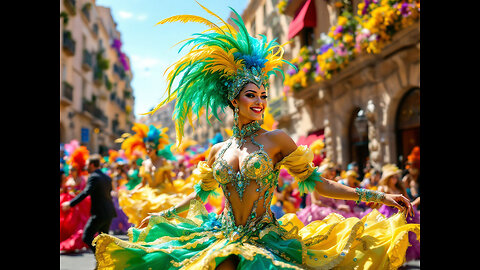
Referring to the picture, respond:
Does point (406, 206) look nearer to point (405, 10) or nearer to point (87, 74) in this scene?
point (405, 10)

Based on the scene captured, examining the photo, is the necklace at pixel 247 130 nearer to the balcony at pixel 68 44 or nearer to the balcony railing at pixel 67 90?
the balcony railing at pixel 67 90

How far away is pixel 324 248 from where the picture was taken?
11.2ft

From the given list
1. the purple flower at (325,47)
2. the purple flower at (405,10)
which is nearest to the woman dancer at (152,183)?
the purple flower at (405,10)

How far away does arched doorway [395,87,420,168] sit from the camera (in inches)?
495

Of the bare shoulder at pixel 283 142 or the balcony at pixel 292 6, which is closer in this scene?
the bare shoulder at pixel 283 142

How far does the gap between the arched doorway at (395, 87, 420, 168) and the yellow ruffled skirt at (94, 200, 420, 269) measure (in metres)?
9.79

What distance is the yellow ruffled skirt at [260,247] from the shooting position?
116 inches

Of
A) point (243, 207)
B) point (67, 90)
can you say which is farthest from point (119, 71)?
point (243, 207)

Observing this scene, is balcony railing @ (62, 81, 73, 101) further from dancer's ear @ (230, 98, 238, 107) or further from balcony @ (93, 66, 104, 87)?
dancer's ear @ (230, 98, 238, 107)

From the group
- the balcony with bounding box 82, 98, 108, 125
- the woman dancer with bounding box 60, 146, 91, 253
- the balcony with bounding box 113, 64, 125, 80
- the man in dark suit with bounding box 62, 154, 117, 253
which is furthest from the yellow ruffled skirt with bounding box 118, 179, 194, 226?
the balcony with bounding box 113, 64, 125, 80

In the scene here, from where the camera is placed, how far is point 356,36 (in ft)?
44.4

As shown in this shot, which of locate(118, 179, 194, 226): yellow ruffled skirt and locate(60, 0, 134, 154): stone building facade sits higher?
locate(60, 0, 134, 154): stone building facade
